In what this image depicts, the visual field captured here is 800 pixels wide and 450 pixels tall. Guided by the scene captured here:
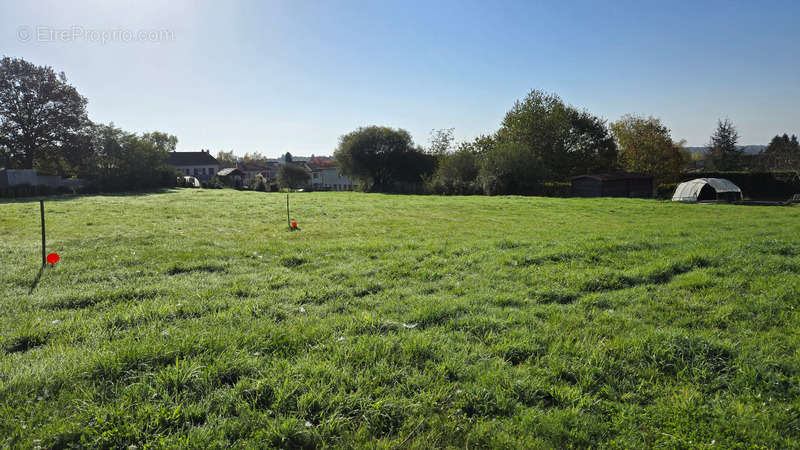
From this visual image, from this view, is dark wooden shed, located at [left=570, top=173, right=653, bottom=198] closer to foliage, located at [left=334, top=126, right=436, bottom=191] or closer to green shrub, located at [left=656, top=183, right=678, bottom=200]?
green shrub, located at [left=656, top=183, right=678, bottom=200]

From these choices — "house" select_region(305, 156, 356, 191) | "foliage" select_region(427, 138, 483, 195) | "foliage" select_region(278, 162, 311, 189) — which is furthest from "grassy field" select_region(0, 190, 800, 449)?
"house" select_region(305, 156, 356, 191)

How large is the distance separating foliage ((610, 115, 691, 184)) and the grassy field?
46574 millimetres

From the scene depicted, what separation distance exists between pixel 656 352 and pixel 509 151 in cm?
3597

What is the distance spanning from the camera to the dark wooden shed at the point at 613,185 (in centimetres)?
3547

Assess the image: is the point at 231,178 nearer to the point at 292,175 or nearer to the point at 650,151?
the point at 292,175

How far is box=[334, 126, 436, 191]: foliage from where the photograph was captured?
52.4m

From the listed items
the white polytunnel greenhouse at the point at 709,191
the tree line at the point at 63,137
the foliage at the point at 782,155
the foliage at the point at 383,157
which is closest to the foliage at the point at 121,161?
the tree line at the point at 63,137

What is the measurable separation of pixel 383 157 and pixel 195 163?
214 feet

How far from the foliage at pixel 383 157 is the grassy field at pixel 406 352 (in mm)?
46081

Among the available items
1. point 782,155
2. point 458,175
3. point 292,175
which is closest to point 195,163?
point 292,175

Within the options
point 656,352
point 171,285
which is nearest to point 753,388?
point 656,352

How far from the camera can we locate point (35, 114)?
43469 millimetres

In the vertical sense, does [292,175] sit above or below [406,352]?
above

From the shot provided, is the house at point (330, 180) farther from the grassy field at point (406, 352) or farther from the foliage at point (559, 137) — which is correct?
the grassy field at point (406, 352)
